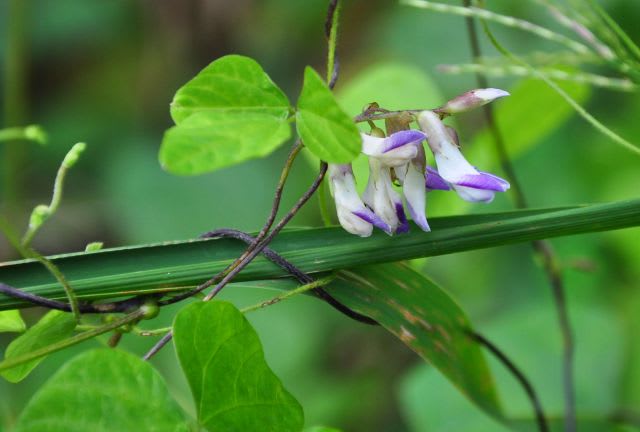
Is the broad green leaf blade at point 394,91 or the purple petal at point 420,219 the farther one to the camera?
the broad green leaf blade at point 394,91

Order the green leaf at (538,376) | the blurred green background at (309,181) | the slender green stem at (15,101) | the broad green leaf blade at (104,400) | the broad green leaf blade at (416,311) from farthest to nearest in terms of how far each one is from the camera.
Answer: the slender green stem at (15,101), the blurred green background at (309,181), the green leaf at (538,376), the broad green leaf blade at (416,311), the broad green leaf blade at (104,400)

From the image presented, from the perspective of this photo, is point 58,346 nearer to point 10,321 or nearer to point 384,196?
point 10,321

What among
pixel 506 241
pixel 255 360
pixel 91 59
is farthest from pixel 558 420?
pixel 91 59

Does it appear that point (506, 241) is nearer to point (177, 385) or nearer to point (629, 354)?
point (629, 354)

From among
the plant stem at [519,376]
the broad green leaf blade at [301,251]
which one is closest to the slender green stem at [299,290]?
the broad green leaf blade at [301,251]

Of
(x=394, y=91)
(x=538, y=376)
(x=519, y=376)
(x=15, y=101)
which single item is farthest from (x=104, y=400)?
(x=15, y=101)

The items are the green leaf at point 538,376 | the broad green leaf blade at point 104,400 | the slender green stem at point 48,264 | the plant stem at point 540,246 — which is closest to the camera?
the broad green leaf blade at point 104,400

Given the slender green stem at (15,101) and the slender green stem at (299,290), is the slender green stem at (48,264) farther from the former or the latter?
the slender green stem at (15,101)
